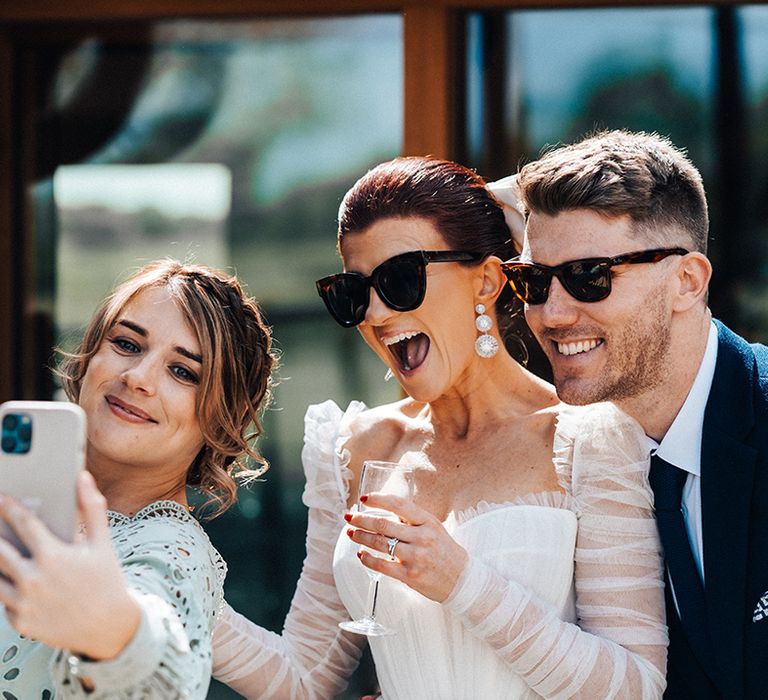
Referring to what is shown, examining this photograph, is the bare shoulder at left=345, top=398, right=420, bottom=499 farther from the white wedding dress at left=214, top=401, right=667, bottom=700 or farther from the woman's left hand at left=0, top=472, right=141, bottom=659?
the woman's left hand at left=0, top=472, right=141, bottom=659

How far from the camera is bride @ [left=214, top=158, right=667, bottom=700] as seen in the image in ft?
7.96

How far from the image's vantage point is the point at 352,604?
2787mm

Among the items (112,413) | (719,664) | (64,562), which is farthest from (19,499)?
(719,664)

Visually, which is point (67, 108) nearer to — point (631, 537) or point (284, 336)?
point (284, 336)

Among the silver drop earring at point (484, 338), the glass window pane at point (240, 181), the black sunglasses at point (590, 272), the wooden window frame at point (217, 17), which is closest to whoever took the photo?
the black sunglasses at point (590, 272)

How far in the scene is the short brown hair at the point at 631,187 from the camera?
252cm

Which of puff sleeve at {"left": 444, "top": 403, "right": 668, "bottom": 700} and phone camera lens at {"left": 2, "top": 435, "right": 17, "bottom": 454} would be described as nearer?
phone camera lens at {"left": 2, "top": 435, "right": 17, "bottom": 454}

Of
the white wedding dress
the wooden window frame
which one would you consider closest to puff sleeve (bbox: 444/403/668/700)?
the white wedding dress

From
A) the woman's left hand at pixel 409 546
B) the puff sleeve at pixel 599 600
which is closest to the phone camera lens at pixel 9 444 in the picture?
the woman's left hand at pixel 409 546

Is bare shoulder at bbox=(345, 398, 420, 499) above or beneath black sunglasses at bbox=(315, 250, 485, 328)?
beneath

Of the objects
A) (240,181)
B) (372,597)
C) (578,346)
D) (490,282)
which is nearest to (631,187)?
(578,346)

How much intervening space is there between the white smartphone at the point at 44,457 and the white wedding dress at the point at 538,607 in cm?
111

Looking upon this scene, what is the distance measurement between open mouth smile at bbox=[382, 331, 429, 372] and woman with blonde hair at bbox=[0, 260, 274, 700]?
40 centimetres

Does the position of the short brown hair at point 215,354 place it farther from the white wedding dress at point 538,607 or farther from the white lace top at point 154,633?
the white wedding dress at point 538,607
